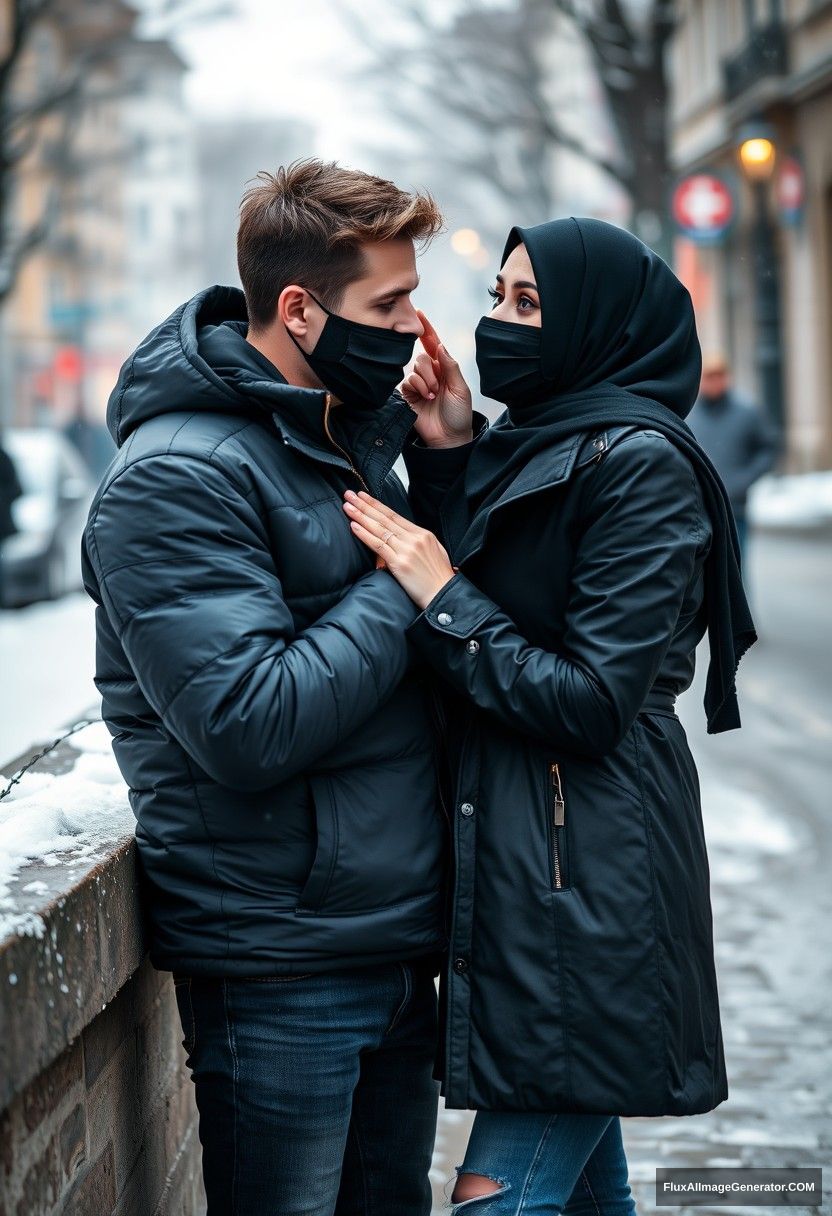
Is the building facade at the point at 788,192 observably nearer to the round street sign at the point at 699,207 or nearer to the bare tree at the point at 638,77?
the bare tree at the point at 638,77

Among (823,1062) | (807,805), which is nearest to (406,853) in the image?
(823,1062)

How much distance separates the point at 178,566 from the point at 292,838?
0.45 meters

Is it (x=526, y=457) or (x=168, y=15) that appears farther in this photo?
(x=168, y=15)

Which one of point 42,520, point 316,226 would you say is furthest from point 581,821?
point 42,520

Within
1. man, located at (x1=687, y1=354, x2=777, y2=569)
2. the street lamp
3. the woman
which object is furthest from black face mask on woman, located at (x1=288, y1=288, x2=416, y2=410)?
the street lamp

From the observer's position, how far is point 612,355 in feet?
8.46

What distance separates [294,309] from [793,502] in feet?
66.1

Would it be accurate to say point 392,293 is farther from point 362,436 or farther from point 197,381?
point 197,381

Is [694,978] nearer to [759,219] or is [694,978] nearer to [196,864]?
[196,864]

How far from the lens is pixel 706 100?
105ft

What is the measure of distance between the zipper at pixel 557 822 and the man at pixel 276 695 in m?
0.19

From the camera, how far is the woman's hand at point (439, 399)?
114 inches

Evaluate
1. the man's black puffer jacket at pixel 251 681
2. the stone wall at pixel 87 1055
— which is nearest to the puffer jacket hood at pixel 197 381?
the man's black puffer jacket at pixel 251 681

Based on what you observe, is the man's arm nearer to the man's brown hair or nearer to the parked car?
the man's brown hair
